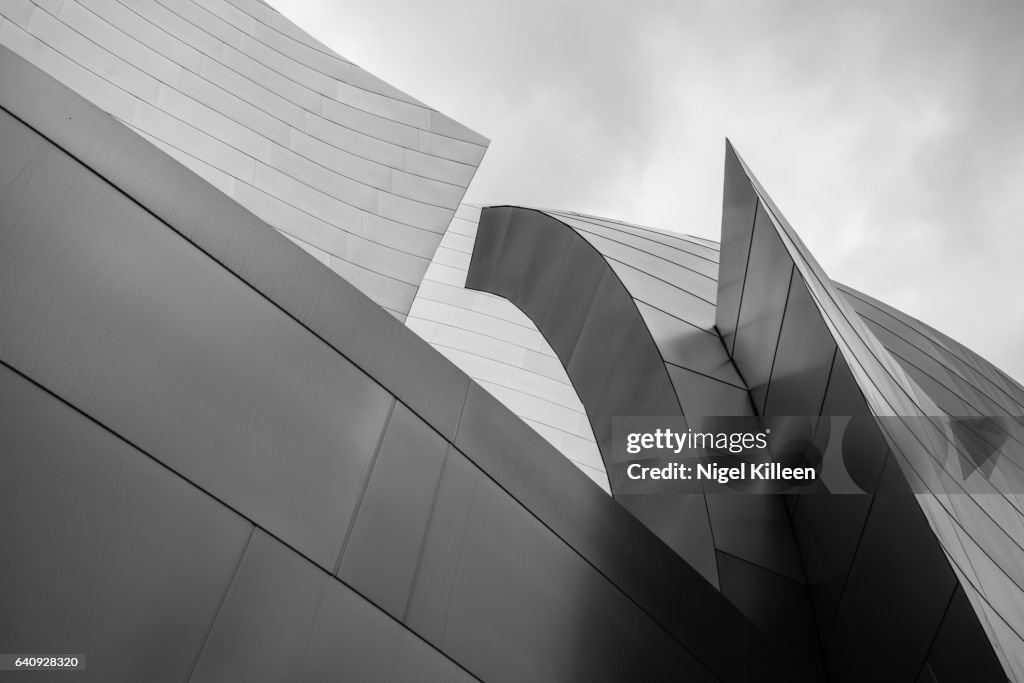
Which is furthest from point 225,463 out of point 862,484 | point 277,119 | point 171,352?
point 277,119

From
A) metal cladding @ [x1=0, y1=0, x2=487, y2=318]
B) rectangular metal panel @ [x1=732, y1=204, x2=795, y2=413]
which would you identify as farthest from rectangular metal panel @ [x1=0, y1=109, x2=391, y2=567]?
metal cladding @ [x1=0, y1=0, x2=487, y2=318]

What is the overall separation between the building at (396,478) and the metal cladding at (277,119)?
1.22m

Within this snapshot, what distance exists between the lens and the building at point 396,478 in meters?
3.74

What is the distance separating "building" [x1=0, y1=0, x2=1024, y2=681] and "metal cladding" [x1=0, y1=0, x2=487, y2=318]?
48.1 inches

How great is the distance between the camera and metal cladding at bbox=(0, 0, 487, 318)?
14703 mm

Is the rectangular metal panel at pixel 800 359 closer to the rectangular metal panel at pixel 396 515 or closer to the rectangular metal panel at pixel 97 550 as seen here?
the rectangular metal panel at pixel 396 515

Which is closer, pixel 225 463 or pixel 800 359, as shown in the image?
pixel 225 463

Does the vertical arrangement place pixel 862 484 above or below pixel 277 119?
below

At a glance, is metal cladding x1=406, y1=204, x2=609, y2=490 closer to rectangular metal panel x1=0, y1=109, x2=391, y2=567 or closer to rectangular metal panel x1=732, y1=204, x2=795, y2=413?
rectangular metal panel x1=732, y1=204, x2=795, y2=413

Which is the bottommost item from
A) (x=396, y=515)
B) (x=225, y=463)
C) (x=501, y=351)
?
(x=225, y=463)

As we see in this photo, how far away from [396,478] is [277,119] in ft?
48.9

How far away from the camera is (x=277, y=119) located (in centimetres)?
1794

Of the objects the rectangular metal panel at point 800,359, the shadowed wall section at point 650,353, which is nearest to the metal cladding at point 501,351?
the shadowed wall section at point 650,353
